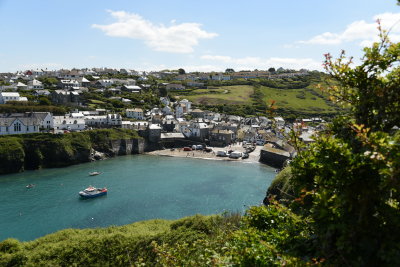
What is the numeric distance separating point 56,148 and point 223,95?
81935 millimetres

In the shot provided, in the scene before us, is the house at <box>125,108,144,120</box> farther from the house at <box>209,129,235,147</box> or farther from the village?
the house at <box>209,129,235,147</box>

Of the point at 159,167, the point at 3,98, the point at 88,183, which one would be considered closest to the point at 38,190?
the point at 88,183

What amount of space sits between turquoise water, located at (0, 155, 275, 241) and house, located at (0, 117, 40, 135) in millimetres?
12043

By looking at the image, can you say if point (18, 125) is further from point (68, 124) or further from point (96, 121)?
point (96, 121)

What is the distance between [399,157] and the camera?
471 centimetres

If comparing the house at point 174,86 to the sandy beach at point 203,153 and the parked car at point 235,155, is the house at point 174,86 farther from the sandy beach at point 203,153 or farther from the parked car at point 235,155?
the parked car at point 235,155

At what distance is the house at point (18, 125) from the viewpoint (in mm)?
61031

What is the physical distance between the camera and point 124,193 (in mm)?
44094

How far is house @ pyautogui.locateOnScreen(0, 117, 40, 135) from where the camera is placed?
61031mm

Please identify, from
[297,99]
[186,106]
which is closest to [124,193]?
[186,106]

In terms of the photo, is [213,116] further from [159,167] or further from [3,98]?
[3,98]

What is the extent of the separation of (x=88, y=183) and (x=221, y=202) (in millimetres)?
23375

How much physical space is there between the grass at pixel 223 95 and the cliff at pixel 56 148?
Answer: 177ft

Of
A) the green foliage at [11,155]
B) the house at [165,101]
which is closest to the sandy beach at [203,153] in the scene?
the green foliage at [11,155]
